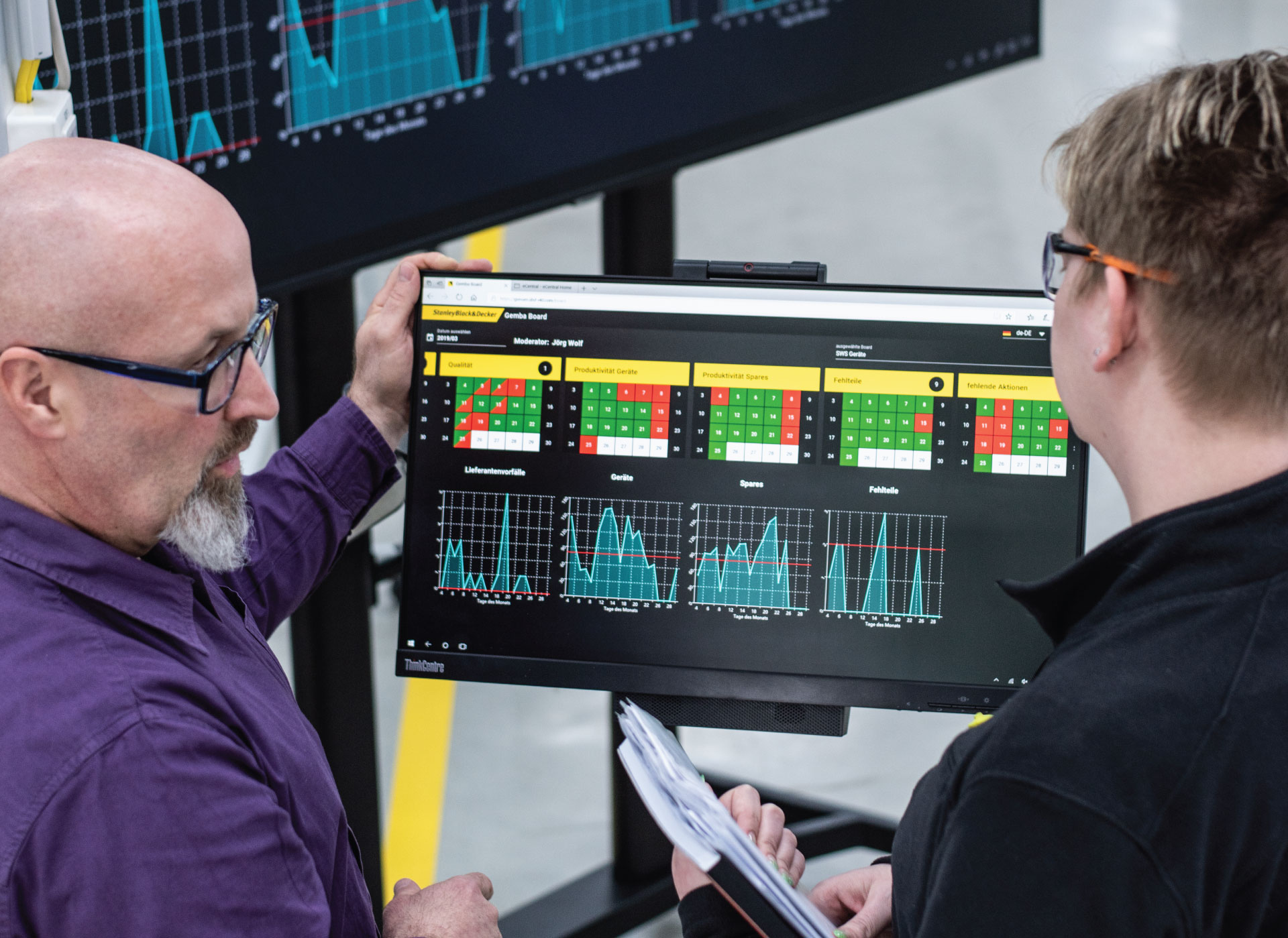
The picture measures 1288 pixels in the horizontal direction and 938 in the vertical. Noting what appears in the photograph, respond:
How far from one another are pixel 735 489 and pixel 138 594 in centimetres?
72

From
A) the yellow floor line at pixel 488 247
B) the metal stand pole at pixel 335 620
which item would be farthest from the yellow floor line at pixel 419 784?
the yellow floor line at pixel 488 247

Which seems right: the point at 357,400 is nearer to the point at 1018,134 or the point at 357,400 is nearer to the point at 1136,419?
the point at 1136,419

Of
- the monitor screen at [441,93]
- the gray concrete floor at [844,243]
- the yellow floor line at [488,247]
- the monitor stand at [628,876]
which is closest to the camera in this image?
the monitor screen at [441,93]

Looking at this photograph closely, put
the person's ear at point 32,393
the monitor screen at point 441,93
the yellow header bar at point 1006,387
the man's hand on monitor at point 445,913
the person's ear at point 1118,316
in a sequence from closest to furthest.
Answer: the person's ear at point 1118,316
the person's ear at point 32,393
the man's hand on monitor at point 445,913
the yellow header bar at point 1006,387
the monitor screen at point 441,93

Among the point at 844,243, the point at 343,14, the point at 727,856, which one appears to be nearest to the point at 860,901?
the point at 727,856

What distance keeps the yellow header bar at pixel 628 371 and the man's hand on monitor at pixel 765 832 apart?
0.50 meters

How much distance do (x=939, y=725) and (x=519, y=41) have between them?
2516 millimetres

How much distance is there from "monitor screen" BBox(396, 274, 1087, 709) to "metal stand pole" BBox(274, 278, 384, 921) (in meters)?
0.48

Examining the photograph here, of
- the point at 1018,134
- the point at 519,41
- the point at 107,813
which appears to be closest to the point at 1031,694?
the point at 107,813

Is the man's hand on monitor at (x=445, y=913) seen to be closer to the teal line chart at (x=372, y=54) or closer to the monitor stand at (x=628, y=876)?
the teal line chart at (x=372, y=54)

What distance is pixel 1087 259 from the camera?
117 centimetres

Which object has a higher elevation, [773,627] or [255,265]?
[255,265]

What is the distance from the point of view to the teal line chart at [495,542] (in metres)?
1.73

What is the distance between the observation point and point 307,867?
4.22ft
